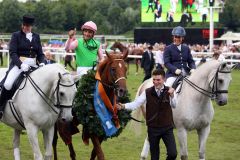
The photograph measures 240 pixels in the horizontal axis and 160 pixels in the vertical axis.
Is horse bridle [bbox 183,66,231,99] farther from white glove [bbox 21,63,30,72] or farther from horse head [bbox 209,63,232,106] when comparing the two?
white glove [bbox 21,63,30,72]

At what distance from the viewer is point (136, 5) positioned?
11544cm

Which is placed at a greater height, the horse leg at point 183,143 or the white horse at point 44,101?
the white horse at point 44,101

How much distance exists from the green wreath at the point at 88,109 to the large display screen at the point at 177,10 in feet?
134

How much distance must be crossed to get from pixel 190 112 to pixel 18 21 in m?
65.3

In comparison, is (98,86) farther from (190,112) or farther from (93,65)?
(190,112)

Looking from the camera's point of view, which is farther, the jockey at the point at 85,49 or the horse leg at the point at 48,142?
the jockey at the point at 85,49

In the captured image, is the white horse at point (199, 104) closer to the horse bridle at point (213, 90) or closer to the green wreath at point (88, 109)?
the horse bridle at point (213, 90)

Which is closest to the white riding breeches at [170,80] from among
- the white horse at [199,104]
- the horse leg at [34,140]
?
the white horse at [199,104]

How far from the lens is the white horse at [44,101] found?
361 inches

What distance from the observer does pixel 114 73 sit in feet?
29.8

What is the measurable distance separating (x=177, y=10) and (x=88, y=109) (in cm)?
4196

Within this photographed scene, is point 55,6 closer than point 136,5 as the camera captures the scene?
Yes

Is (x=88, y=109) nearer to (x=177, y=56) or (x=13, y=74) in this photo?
(x=13, y=74)

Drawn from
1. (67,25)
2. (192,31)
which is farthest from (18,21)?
(192,31)
